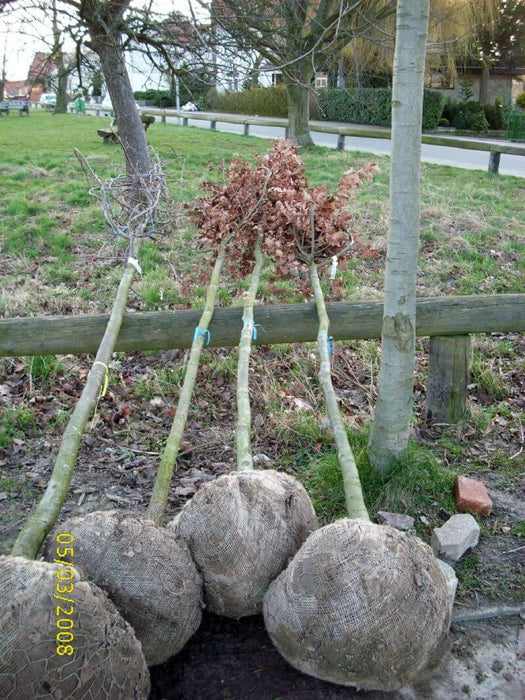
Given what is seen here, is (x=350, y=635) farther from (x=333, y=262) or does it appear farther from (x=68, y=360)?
(x=68, y=360)

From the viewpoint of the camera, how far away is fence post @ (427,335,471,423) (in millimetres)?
4445

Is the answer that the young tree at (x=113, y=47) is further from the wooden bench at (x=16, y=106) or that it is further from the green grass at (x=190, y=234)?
the wooden bench at (x=16, y=106)

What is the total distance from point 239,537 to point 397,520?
1.11 metres

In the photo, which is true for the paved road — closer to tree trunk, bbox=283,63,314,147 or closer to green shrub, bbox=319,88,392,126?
tree trunk, bbox=283,63,314,147

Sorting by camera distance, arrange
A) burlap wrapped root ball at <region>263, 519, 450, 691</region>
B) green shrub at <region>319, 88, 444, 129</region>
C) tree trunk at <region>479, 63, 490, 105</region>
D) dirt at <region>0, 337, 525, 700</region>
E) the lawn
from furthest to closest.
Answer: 1. tree trunk at <region>479, 63, 490, 105</region>
2. green shrub at <region>319, 88, 444, 129</region>
3. the lawn
4. dirt at <region>0, 337, 525, 700</region>
5. burlap wrapped root ball at <region>263, 519, 450, 691</region>

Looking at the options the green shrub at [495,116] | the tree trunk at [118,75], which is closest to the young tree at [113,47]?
the tree trunk at [118,75]

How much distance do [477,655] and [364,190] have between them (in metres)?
9.52

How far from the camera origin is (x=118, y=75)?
8992 millimetres

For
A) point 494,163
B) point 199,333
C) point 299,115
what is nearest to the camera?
point 199,333

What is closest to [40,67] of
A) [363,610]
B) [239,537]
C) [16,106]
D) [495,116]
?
[239,537]

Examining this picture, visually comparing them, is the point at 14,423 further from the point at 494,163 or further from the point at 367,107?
the point at 367,107

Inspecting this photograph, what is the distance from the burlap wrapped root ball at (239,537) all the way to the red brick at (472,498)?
4.30 ft

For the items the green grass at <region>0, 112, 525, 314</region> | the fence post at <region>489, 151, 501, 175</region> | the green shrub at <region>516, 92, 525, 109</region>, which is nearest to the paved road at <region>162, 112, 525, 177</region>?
the fence post at <region>489, 151, 501, 175</region>

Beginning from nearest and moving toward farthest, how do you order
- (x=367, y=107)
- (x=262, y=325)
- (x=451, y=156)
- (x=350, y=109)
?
(x=262, y=325), (x=451, y=156), (x=367, y=107), (x=350, y=109)
